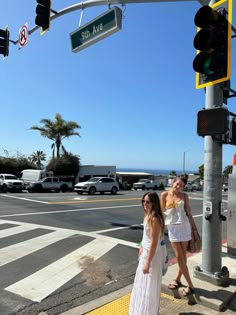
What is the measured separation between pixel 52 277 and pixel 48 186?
30945 mm

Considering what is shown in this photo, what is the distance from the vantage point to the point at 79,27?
28.8ft

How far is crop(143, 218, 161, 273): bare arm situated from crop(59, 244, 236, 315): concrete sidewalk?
1005 mm

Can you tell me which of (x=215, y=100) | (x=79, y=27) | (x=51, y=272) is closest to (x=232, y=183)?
(x=215, y=100)

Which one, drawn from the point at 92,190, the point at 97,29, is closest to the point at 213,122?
the point at 97,29

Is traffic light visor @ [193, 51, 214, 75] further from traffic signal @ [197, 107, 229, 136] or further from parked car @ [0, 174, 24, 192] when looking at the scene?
parked car @ [0, 174, 24, 192]

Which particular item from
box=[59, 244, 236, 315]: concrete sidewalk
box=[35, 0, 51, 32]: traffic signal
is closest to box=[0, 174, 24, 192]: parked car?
box=[35, 0, 51, 32]: traffic signal

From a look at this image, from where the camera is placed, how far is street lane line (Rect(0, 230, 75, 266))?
24.5ft

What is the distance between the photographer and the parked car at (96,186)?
3167cm

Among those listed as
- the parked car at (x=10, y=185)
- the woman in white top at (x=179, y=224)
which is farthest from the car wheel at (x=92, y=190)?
the woman in white top at (x=179, y=224)

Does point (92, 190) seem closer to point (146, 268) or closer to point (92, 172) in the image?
point (92, 172)

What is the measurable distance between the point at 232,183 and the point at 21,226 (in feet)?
21.7

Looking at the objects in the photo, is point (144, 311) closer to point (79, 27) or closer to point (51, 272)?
point (51, 272)

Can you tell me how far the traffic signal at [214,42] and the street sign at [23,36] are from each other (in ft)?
20.9

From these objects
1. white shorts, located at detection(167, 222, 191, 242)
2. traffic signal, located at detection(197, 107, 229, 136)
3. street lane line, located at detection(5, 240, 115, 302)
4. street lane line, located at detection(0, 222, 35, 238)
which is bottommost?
street lane line, located at detection(5, 240, 115, 302)
